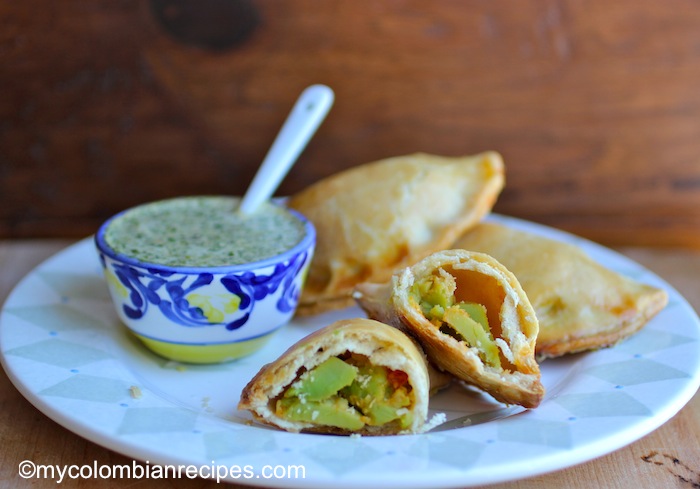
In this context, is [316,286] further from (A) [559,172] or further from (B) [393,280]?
(A) [559,172]

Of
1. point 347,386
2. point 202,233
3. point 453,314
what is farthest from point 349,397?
point 202,233

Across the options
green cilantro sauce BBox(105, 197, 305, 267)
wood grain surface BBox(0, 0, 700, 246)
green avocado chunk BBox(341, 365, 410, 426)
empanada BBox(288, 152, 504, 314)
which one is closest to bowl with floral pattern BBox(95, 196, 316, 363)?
green cilantro sauce BBox(105, 197, 305, 267)

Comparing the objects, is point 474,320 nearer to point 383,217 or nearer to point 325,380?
point 325,380

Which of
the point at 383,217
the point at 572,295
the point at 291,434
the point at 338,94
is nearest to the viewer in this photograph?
the point at 291,434

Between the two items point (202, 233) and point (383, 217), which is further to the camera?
point (383, 217)

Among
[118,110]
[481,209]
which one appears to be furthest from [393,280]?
[118,110]

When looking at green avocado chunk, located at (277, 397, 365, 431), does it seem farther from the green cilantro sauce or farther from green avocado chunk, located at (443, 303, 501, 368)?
the green cilantro sauce
